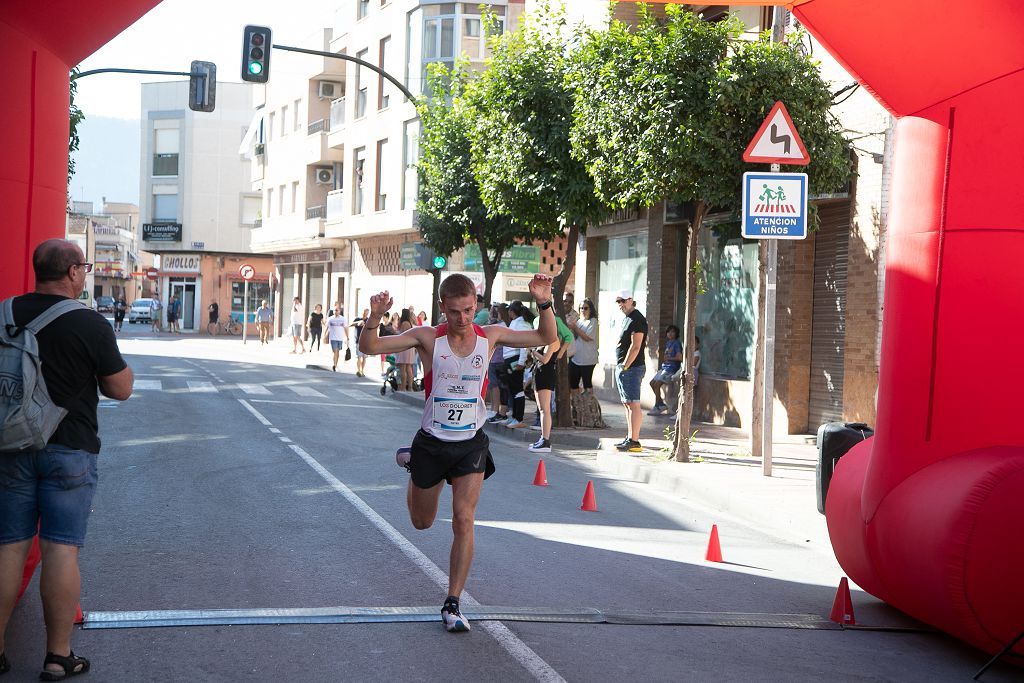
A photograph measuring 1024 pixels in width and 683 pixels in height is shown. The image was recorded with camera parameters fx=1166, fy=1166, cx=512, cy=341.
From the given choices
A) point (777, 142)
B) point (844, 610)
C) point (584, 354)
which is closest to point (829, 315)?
point (584, 354)

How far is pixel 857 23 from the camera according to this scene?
6.87 metres

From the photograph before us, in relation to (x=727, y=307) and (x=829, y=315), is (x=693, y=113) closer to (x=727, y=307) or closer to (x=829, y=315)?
(x=829, y=315)

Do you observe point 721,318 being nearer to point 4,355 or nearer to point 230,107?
point 4,355

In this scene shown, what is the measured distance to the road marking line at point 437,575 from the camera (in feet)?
17.0

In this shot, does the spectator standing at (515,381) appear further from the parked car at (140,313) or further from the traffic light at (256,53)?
the parked car at (140,313)

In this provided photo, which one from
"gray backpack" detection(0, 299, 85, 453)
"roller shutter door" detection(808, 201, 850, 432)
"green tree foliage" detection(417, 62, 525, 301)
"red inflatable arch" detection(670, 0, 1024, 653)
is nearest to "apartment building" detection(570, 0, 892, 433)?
"roller shutter door" detection(808, 201, 850, 432)

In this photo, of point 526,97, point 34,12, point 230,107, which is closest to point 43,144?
point 34,12

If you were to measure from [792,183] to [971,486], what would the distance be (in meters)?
6.15

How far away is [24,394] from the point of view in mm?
4727

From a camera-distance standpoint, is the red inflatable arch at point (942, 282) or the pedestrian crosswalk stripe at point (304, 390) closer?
the red inflatable arch at point (942, 282)

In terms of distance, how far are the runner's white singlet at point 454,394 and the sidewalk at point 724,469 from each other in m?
4.13

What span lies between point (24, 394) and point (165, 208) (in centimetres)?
6259

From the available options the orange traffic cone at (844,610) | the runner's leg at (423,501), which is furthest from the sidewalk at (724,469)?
the runner's leg at (423,501)

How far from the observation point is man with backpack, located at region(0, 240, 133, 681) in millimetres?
4766
